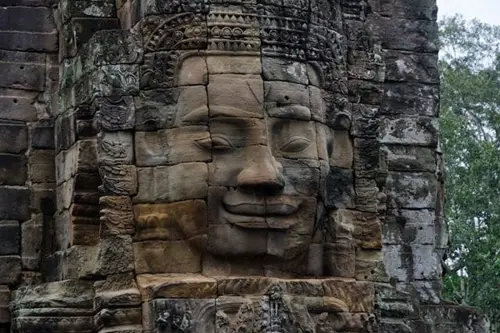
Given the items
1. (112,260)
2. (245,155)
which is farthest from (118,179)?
(245,155)

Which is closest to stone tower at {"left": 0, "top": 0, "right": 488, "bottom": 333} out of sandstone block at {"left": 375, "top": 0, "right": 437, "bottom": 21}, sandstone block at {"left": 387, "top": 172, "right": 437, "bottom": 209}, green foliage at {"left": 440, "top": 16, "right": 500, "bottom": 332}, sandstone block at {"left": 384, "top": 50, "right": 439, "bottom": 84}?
sandstone block at {"left": 387, "top": 172, "right": 437, "bottom": 209}

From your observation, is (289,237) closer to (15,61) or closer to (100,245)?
(100,245)

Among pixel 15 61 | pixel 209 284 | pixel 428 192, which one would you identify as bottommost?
pixel 209 284

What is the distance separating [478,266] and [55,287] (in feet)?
57.0

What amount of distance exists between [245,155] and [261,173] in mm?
259

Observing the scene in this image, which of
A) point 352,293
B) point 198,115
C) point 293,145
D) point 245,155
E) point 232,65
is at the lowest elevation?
point 352,293

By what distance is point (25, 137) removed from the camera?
46.2 ft

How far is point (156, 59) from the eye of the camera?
1312cm

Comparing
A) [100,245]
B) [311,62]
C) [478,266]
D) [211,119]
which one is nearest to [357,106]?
[311,62]

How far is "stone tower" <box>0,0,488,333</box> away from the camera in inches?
503

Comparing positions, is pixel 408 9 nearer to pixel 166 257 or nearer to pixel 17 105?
pixel 17 105

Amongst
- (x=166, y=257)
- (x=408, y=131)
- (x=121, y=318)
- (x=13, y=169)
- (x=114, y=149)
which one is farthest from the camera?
(x=408, y=131)

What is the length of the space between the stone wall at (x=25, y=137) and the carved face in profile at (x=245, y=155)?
1437 mm

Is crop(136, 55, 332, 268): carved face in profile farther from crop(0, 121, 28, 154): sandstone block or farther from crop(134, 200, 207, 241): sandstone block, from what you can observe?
crop(0, 121, 28, 154): sandstone block
